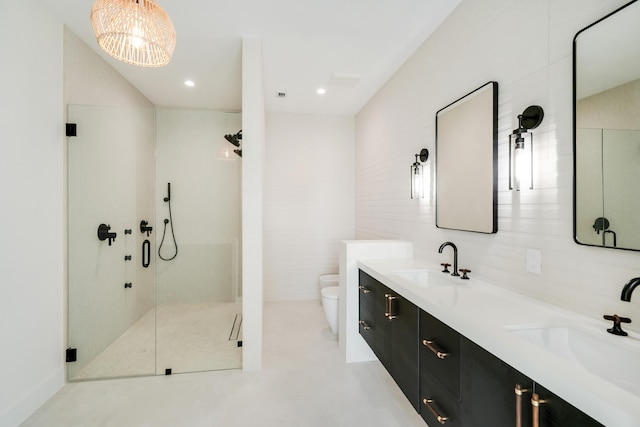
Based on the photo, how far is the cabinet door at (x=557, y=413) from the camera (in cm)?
71

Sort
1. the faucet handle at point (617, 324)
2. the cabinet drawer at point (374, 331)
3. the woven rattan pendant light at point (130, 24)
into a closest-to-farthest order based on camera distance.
Result: the faucet handle at point (617, 324)
the woven rattan pendant light at point (130, 24)
the cabinet drawer at point (374, 331)

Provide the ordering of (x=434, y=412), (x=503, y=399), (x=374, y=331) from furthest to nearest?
(x=374, y=331) → (x=434, y=412) → (x=503, y=399)

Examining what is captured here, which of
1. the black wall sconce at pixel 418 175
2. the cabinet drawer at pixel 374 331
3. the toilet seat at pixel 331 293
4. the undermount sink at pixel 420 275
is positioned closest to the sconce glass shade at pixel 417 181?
the black wall sconce at pixel 418 175

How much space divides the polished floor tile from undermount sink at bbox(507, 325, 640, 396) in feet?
3.58

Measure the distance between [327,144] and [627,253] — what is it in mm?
3664

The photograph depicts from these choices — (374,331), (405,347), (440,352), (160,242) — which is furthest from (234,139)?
(440,352)

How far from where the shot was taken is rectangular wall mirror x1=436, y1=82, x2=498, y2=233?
171 cm

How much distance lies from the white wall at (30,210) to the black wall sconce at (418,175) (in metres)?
2.85

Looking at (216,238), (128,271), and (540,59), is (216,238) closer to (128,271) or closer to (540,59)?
(128,271)

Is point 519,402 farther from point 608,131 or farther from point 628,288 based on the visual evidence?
point 608,131

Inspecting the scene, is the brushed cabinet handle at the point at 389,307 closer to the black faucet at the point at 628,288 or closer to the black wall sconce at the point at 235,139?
the black faucet at the point at 628,288

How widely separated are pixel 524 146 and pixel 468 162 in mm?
477

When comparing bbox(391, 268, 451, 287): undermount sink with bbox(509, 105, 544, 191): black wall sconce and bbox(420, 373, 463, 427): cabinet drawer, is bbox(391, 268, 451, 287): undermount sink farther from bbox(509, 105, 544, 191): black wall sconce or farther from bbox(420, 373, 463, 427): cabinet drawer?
bbox(509, 105, 544, 191): black wall sconce

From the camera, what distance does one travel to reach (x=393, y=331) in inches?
71.7
